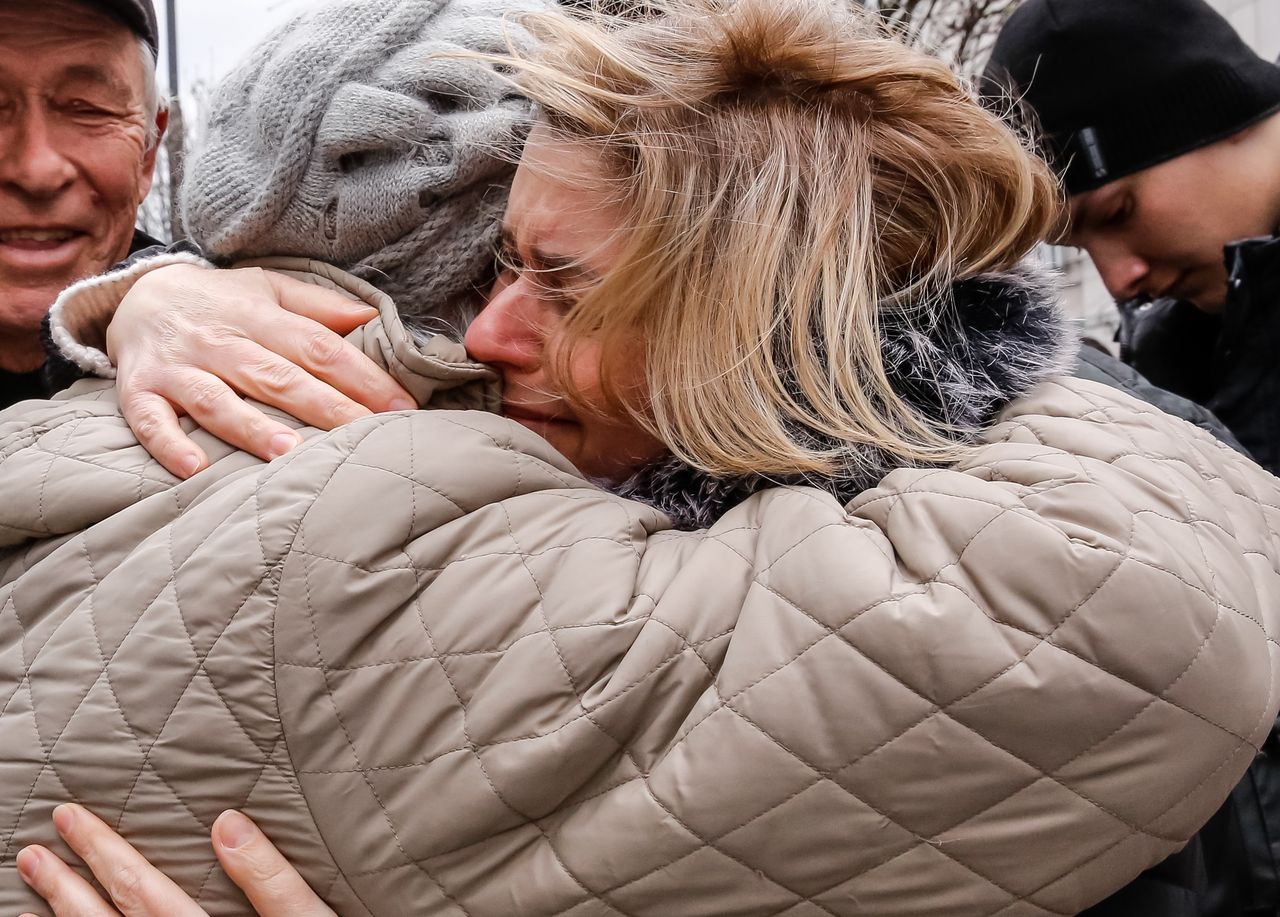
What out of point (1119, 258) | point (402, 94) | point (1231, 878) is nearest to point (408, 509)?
point (402, 94)

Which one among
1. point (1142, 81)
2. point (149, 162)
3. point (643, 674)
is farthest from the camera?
point (149, 162)

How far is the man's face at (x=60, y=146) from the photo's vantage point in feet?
8.28

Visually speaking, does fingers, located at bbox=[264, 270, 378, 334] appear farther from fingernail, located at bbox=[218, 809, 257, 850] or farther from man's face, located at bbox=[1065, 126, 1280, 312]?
man's face, located at bbox=[1065, 126, 1280, 312]

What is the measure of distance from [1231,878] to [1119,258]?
1.80 m

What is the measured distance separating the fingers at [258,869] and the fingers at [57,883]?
0.19 meters

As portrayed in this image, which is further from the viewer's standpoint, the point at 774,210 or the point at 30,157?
the point at 30,157

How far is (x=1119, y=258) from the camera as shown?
3047mm

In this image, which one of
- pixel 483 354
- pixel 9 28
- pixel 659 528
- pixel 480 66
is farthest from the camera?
pixel 9 28

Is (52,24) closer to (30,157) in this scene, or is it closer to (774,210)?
(30,157)

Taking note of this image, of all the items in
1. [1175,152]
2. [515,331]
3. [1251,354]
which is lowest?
[1251,354]

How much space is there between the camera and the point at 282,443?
158cm

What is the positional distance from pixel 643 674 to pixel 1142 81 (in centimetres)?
239

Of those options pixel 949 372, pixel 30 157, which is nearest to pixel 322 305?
pixel 949 372

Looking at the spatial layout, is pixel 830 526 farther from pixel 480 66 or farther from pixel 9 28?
pixel 9 28
